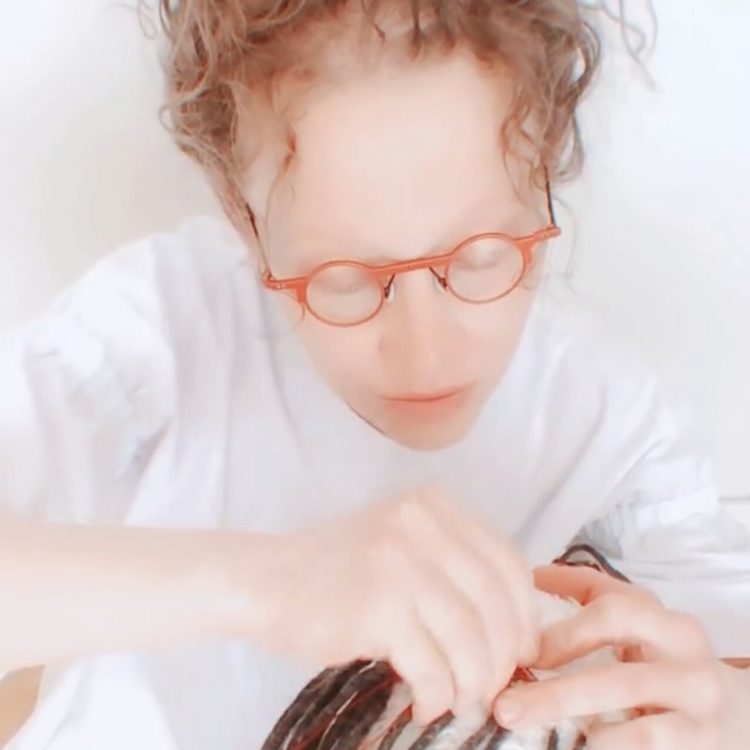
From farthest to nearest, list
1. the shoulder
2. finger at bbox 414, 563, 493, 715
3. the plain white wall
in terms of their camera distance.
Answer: the plain white wall
the shoulder
finger at bbox 414, 563, 493, 715

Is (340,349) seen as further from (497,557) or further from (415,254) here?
(497,557)

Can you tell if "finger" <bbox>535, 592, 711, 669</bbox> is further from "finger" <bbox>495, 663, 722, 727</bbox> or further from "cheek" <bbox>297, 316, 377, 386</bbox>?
"cheek" <bbox>297, 316, 377, 386</bbox>

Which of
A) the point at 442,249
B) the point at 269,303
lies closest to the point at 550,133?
the point at 442,249

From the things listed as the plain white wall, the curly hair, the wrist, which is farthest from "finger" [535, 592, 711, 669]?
the plain white wall

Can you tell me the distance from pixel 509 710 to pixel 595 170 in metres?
0.45

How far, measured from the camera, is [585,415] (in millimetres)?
807

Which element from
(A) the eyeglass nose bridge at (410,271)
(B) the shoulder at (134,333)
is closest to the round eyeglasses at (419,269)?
(A) the eyeglass nose bridge at (410,271)

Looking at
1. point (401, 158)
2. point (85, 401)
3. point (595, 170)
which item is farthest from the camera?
point (595, 170)

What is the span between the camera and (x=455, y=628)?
0.45 metres

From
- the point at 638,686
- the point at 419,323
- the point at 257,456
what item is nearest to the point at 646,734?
the point at 638,686

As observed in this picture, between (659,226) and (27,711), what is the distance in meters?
0.55

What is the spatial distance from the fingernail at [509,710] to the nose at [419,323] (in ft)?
0.68

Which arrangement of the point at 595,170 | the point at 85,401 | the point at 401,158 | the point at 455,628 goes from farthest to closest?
the point at 595,170 → the point at 85,401 → the point at 401,158 → the point at 455,628

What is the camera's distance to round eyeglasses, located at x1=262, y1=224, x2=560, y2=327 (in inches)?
23.6
